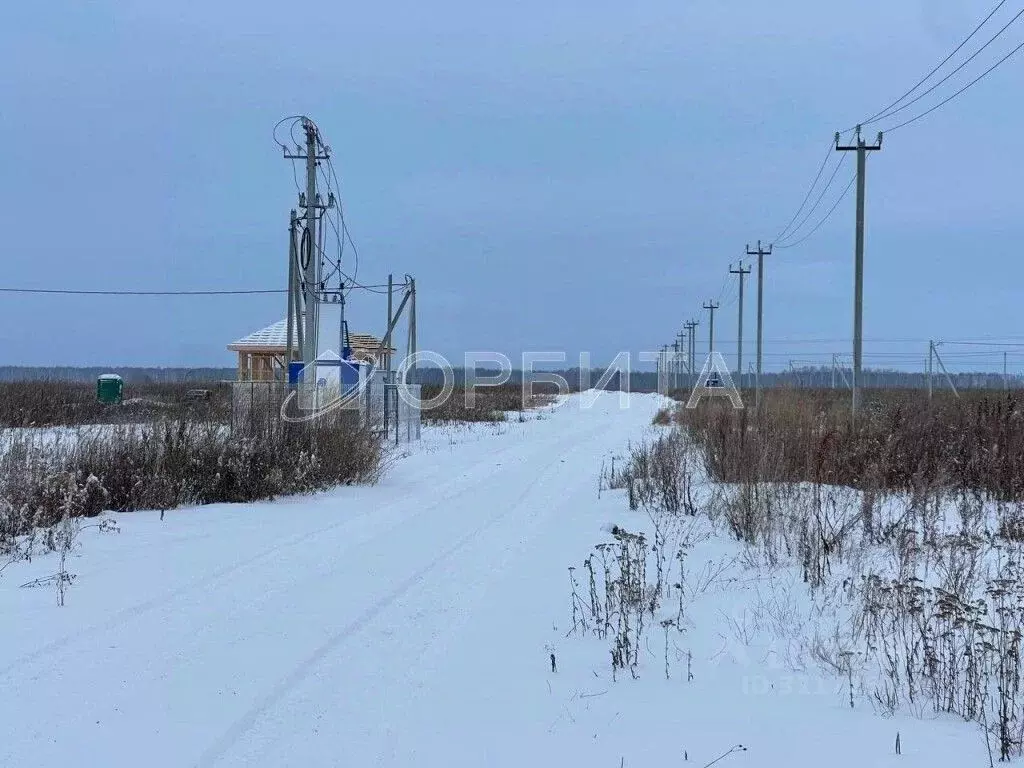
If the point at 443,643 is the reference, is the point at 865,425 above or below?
above

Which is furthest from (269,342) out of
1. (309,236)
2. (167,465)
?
(167,465)

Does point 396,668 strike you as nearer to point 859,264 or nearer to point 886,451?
point 886,451

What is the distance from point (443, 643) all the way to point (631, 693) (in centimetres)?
115

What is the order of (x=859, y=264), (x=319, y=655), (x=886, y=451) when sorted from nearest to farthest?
1. (x=319, y=655)
2. (x=886, y=451)
3. (x=859, y=264)

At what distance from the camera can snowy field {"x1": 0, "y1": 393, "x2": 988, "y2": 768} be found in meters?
3.33

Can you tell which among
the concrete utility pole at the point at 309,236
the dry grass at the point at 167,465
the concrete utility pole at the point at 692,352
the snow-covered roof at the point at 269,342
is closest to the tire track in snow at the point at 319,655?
the dry grass at the point at 167,465

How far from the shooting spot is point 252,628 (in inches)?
189

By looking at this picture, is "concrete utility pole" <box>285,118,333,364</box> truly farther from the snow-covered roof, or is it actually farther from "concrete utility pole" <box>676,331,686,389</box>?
"concrete utility pole" <box>676,331,686,389</box>

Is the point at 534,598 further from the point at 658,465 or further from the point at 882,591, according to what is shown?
the point at 658,465

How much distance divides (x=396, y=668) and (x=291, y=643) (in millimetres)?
700

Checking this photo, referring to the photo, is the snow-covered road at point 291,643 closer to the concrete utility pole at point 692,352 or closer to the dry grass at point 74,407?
the dry grass at point 74,407

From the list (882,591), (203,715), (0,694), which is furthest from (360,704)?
(882,591)

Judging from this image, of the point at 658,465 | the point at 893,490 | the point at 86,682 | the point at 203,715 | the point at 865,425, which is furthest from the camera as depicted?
the point at 865,425

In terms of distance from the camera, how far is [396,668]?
4.20 m
